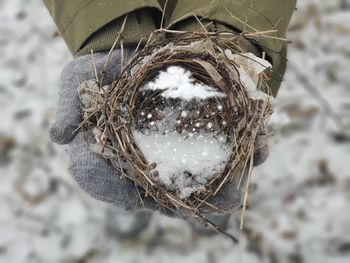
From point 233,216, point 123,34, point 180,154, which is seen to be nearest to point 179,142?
Result: point 180,154

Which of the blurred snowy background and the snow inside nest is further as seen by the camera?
the blurred snowy background

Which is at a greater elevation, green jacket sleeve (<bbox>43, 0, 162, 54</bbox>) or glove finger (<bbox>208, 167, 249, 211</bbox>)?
green jacket sleeve (<bbox>43, 0, 162, 54</bbox>)

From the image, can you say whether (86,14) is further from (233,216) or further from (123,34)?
(233,216)

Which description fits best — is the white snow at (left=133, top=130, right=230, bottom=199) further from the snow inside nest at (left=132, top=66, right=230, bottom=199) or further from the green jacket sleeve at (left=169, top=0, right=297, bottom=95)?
the green jacket sleeve at (left=169, top=0, right=297, bottom=95)

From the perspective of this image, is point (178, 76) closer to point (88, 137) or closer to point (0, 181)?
point (88, 137)

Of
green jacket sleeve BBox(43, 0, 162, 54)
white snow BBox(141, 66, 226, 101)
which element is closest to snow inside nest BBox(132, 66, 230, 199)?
white snow BBox(141, 66, 226, 101)

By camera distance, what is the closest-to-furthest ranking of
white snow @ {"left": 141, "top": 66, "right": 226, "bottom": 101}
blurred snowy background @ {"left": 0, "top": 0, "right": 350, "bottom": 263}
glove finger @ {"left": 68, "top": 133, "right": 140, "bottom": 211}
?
white snow @ {"left": 141, "top": 66, "right": 226, "bottom": 101} → glove finger @ {"left": 68, "top": 133, "right": 140, "bottom": 211} → blurred snowy background @ {"left": 0, "top": 0, "right": 350, "bottom": 263}

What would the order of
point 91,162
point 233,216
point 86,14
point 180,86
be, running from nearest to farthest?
point 180,86 → point 91,162 → point 86,14 → point 233,216

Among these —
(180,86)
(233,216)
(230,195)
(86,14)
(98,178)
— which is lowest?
(233,216)
